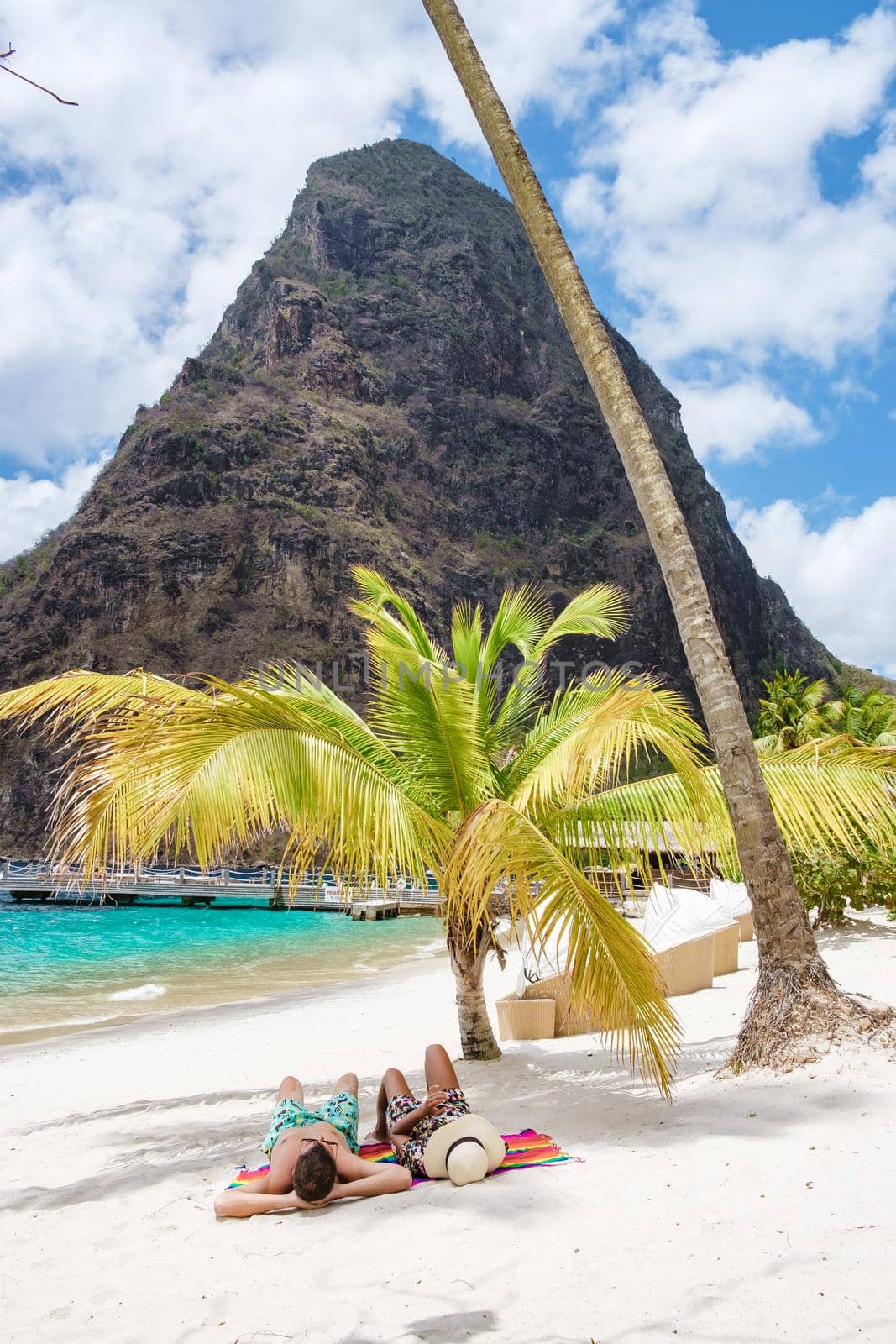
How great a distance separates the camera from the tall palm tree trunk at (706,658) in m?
4.72

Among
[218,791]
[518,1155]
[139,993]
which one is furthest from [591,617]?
[139,993]

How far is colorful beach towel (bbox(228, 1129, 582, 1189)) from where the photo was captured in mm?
3861

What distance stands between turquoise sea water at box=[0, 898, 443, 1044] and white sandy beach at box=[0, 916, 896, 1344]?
25.1ft

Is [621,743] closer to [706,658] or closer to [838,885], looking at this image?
[706,658]

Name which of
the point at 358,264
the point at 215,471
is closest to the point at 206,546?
the point at 215,471

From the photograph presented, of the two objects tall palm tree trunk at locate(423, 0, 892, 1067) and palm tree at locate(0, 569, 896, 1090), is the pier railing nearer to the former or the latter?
palm tree at locate(0, 569, 896, 1090)

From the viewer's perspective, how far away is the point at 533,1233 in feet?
10.1

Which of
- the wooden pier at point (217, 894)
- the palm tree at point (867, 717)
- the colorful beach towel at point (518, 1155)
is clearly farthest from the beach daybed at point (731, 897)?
the wooden pier at point (217, 894)

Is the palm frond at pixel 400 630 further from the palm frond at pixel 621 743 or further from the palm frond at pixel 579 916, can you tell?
the palm frond at pixel 579 916

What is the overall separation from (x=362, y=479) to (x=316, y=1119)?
7508 cm

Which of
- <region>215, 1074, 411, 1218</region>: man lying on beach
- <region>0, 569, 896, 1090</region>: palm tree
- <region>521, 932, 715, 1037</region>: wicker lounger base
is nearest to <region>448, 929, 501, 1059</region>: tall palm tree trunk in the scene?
<region>0, 569, 896, 1090</region>: palm tree

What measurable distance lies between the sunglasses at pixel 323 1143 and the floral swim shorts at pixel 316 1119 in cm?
19

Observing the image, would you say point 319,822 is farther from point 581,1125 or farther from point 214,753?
point 581,1125

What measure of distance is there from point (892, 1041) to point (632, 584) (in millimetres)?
86062
